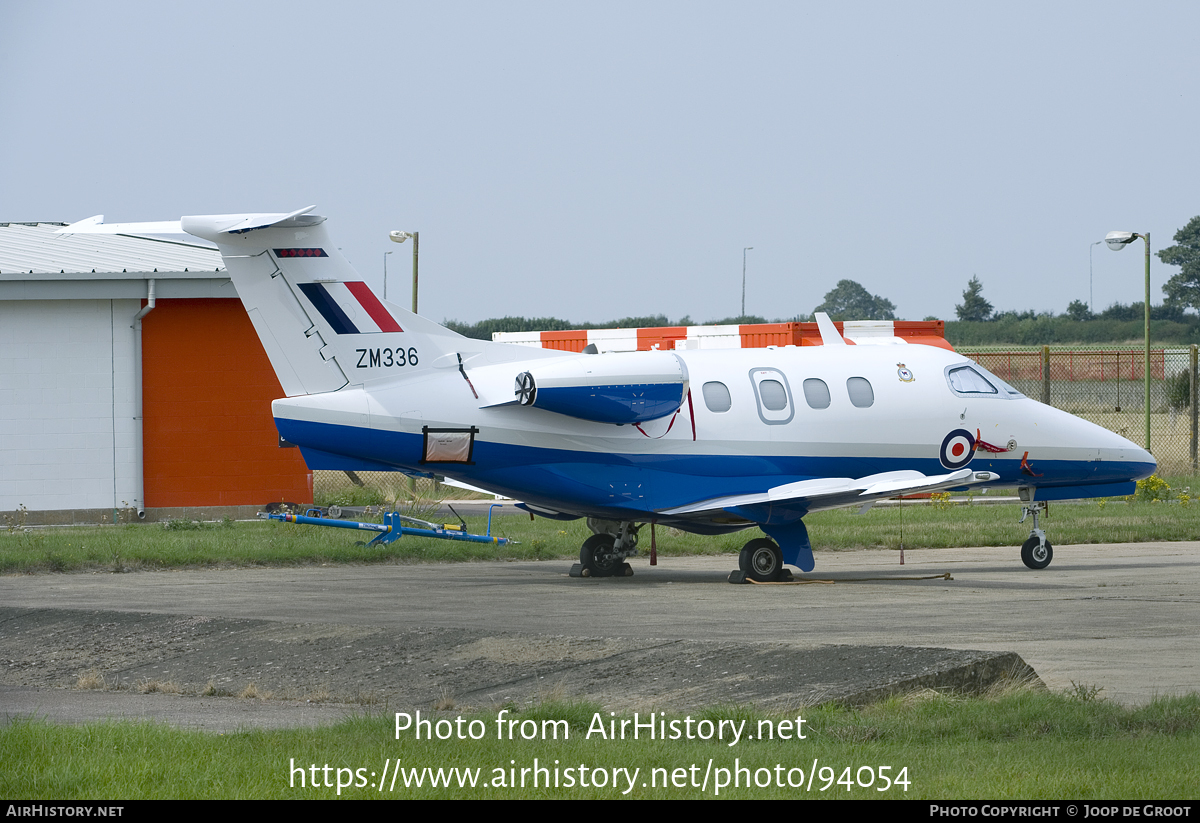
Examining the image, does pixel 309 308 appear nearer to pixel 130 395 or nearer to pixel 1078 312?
pixel 130 395

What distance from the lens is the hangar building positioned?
88.4 ft

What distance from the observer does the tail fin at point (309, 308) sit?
1742 cm

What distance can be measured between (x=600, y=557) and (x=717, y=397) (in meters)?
2.73

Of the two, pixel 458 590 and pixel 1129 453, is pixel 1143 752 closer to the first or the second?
pixel 458 590

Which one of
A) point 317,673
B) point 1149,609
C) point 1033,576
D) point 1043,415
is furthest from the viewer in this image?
point 1043,415

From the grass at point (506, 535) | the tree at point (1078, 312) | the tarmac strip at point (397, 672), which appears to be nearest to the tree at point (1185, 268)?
the tree at point (1078, 312)

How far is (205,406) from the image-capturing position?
27938 mm

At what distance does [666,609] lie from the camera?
51.2 feet

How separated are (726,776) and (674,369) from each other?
1121 centimetres

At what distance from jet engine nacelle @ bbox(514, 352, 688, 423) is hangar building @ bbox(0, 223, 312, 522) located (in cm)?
1128

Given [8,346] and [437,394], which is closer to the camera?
[437,394]

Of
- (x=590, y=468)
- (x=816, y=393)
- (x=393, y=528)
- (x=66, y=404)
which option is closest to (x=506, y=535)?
(x=393, y=528)

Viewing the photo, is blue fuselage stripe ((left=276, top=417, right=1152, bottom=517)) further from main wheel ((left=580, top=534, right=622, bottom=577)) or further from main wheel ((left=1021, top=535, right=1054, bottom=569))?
main wheel ((left=1021, top=535, right=1054, bottom=569))

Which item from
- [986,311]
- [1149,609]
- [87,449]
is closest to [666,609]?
[1149,609]
